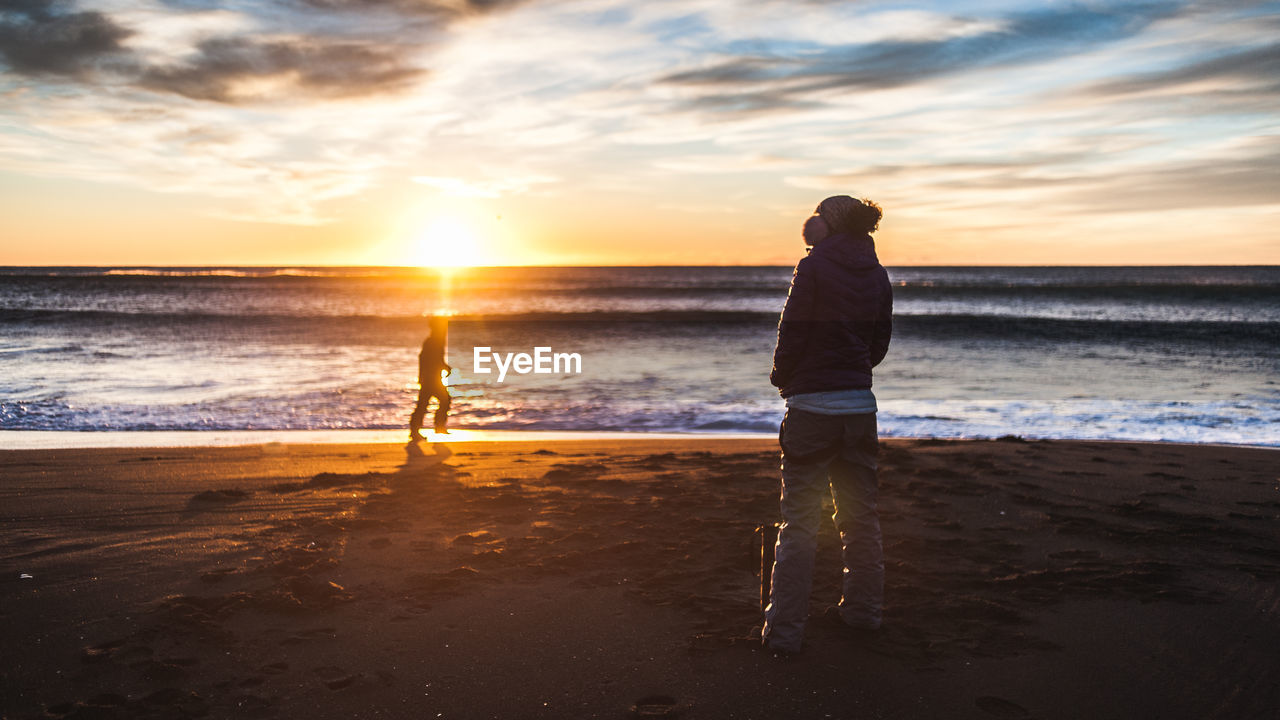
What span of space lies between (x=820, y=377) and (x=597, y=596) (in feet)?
5.61

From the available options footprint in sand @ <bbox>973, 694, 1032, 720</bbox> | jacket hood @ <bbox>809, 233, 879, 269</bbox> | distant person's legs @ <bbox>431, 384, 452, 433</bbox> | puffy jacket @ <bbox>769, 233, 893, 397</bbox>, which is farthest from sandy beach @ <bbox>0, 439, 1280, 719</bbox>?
distant person's legs @ <bbox>431, 384, 452, 433</bbox>

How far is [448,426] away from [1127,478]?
25.4 feet

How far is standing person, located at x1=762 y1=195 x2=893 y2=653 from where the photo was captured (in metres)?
3.45

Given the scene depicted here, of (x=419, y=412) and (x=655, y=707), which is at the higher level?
(x=419, y=412)

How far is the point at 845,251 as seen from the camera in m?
3.45

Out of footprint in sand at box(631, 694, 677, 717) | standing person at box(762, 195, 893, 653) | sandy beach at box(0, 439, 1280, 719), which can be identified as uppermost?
standing person at box(762, 195, 893, 653)

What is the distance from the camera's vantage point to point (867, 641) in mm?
3596

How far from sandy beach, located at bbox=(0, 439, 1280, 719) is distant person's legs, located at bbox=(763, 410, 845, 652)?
16 cm

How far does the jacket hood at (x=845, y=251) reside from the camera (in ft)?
11.3

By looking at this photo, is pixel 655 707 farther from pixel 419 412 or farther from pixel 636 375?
pixel 636 375

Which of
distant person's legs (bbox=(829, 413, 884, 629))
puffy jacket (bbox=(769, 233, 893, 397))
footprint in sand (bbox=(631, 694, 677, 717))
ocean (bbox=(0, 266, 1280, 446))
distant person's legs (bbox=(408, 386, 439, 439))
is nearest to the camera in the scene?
footprint in sand (bbox=(631, 694, 677, 717))

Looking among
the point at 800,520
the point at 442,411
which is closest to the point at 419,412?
the point at 442,411

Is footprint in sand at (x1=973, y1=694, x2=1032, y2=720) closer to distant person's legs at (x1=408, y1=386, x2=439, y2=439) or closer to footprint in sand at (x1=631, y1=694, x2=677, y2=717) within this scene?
footprint in sand at (x1=631, y1=694, x2=677, y2=717)

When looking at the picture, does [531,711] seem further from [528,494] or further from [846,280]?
[528,494]
